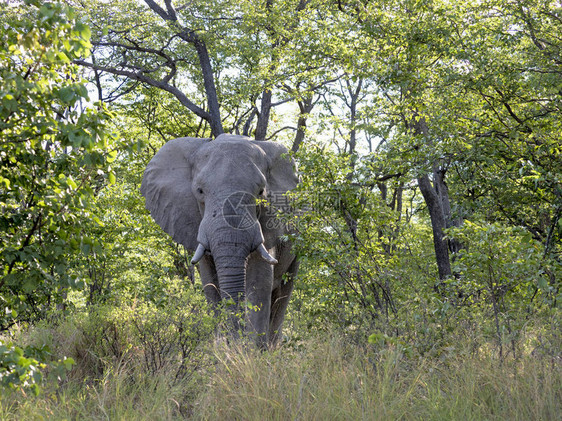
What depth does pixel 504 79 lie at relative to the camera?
6863 mm

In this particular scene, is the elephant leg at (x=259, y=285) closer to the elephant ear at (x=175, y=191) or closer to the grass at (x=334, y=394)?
the elephant ear at (x=175, y=191)

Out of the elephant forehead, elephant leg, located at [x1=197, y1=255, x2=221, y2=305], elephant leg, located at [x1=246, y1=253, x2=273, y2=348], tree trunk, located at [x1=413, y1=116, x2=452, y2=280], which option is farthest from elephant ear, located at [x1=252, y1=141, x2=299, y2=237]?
tree trunk, located at [x1=413, y1=116, x2=452, y2=280]

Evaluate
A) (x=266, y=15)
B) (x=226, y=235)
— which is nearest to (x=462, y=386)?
(x=226, y=235)

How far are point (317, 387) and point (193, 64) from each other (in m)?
14.4

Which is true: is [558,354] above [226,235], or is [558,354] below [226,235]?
below

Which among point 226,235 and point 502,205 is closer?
point 226,235

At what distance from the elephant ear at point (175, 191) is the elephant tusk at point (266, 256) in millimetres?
1285

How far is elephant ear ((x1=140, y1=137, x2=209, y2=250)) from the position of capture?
841 cm

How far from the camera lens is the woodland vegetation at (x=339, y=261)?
3.70 meters

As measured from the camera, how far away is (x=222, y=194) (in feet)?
24.5

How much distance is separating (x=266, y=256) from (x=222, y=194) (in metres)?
1.00

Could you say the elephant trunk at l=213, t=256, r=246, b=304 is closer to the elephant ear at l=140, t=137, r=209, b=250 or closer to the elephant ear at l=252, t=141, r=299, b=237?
the elephant ear at l=252, t=141, r=299, b=237

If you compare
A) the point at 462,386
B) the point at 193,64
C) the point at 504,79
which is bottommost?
the point at 462,386

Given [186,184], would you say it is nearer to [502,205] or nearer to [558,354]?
[502,205]
